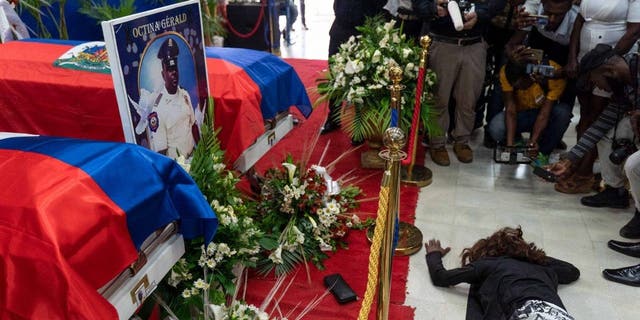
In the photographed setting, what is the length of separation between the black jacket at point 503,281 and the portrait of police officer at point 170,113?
4.97 feet

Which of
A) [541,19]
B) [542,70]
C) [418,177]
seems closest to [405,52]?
[418,177]

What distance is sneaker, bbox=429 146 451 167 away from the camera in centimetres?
443

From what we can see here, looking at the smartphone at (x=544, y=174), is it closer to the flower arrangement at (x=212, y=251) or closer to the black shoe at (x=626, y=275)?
the black shoe at (x=626, y=275)

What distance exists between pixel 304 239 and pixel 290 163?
19.7 inches

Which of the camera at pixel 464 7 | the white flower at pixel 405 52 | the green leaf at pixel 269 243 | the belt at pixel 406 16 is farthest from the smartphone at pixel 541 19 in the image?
the green leaf at pixel 269 243

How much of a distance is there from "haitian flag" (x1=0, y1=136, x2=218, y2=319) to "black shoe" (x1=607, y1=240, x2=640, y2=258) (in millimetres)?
2594

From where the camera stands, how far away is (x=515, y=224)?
354cm

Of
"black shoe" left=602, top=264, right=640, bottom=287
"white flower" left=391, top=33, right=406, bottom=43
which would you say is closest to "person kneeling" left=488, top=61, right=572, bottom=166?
"white flower" left=391, top=33, right=406, bottom=43

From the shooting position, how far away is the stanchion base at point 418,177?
4.05 metres

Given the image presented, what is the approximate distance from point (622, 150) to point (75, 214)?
331 cm

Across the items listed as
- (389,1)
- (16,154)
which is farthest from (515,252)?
(389,1)

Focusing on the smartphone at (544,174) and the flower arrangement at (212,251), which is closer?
the flower arrangement at (212,251)

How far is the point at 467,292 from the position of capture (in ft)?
9.30

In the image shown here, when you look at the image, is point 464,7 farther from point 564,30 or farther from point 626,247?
point 626,247
